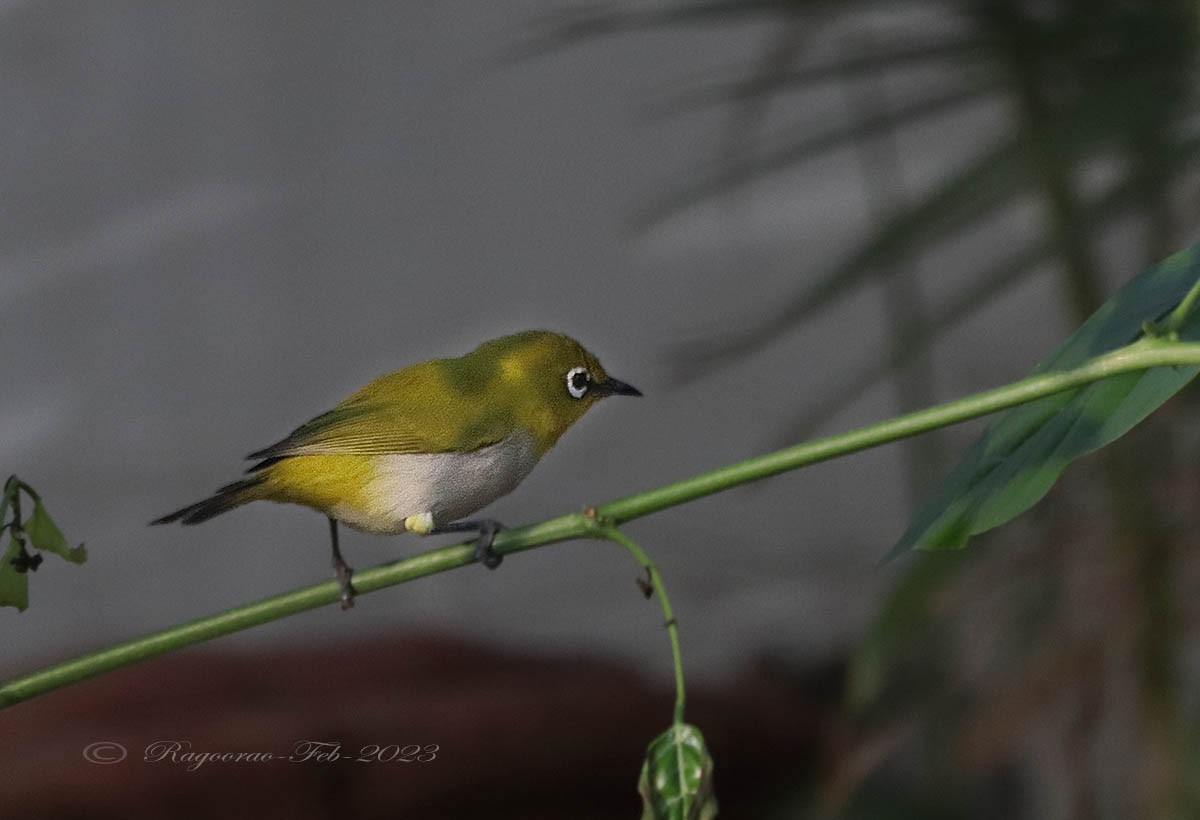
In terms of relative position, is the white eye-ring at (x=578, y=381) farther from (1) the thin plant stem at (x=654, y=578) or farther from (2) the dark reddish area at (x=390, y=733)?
(2) the dark reddish area at (x=390, y=733)

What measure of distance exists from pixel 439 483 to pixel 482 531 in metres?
0.01

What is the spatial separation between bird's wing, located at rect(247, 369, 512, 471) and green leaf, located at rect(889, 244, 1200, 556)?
0.08 metres

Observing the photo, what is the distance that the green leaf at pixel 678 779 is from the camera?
0.19 meters

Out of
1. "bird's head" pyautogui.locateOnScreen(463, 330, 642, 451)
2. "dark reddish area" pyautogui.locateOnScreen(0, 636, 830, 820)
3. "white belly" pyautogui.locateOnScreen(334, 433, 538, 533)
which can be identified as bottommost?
"white belly" pyautogui.locateOnScreen(334, 433, 538, 533)

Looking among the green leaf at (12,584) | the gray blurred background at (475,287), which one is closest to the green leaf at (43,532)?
the green leaf at (12,584)

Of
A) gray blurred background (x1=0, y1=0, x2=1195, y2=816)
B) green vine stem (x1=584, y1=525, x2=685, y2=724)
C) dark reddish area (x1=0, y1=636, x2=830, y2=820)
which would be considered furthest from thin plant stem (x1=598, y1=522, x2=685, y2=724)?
gray blurred background (x1=0, y1=0, x2=1195, y2=816)

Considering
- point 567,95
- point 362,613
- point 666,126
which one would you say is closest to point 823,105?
point 666,126

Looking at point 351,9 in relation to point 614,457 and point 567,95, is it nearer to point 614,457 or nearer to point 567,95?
point 567,95

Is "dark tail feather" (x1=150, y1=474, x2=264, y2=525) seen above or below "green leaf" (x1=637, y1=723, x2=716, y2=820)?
above

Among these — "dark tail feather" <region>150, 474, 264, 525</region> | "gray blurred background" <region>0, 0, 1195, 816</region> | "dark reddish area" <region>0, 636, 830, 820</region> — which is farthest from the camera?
"gray blurred background" <region>0, 0, 1195, 816</region>

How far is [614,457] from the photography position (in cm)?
169

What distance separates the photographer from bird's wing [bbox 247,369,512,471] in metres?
0.17

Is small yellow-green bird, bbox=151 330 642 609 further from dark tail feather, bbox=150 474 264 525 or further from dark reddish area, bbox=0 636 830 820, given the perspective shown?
dark reddish area, bbox=0 636 830 820

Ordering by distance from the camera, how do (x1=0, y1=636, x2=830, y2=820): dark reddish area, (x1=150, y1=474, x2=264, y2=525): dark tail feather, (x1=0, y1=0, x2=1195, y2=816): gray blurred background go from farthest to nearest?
1. (x1=0, y1=0, x2=1195, y2=816): gray blurred background
2. (x1=0, y1=636, x2=830, y2=820): dark reddish area
3. (x1=150, y1=474, x2=264, y2=525): dark tail feather
